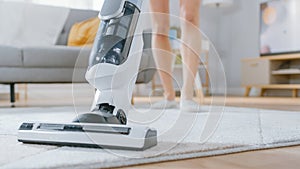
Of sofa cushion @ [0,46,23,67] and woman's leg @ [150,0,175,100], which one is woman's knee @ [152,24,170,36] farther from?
sofa cushion @ [0,46,23,67]

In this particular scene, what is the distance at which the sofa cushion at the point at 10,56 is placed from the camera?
2.29 m

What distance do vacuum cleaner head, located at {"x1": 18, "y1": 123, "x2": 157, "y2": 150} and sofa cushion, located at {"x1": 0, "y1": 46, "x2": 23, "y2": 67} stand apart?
162cm

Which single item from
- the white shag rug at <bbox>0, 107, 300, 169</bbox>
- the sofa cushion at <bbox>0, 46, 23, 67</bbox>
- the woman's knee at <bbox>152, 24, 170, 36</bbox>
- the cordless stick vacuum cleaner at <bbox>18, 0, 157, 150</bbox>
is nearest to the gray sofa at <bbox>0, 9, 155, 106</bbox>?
the sofa cushion at <bbox>0, 46, 23, 67</bbox>

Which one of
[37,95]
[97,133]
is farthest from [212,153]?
[37,95]

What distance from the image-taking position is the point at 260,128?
1111 millimetres

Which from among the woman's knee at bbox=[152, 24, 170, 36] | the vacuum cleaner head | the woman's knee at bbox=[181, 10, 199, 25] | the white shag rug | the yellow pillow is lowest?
the white shag rug

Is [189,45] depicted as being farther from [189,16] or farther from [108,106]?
[108,106]

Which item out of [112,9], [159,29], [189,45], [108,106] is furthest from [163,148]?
[159,29]

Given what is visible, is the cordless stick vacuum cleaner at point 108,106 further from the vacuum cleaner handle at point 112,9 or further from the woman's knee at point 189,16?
the woman's knee at point 189,16

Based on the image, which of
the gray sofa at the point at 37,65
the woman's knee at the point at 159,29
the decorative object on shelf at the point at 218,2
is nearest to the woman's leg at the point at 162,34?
the woman's knee at the point at 159,29

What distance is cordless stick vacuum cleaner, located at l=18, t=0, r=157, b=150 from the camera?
701 millimetres

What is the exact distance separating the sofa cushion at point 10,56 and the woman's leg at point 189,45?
1130 millimetres

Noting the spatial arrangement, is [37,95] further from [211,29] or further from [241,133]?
[241,133]

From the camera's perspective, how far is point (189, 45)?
5.15 feet
